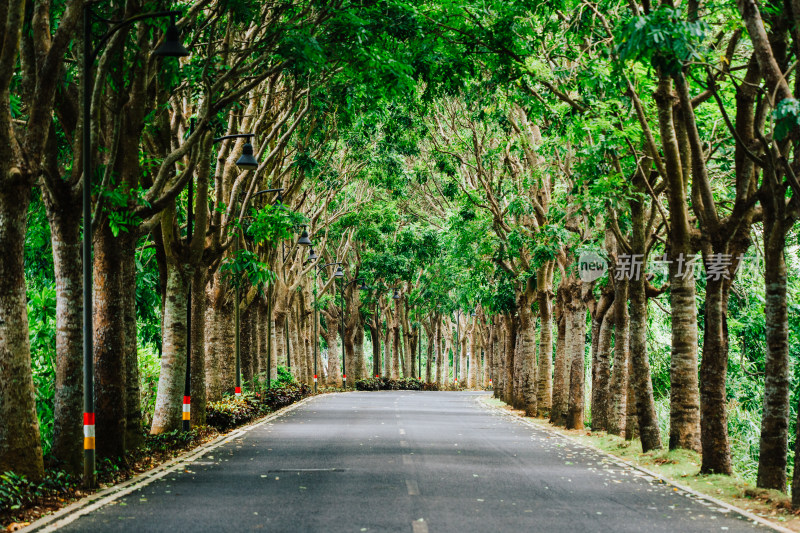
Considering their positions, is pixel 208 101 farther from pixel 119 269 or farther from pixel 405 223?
pixel 405 223

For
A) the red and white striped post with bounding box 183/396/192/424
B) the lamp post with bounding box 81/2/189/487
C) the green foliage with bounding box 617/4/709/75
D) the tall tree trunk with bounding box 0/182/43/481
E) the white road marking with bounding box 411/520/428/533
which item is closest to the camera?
the white road marking with bounding box 411/520/428/533

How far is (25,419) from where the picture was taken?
1034 cm

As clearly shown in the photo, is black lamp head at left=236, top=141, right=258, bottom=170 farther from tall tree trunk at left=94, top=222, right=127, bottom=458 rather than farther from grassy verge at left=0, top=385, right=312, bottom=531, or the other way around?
grassy verge at left=0, top=385, right=312, bottom=531

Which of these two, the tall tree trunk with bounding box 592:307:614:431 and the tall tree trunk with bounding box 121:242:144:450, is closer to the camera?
the tall tree trunk with bounding box 121:242:144:450

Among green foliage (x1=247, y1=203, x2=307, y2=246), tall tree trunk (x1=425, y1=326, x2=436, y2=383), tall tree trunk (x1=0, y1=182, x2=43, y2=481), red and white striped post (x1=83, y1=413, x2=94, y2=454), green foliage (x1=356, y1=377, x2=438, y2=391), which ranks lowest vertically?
green foliage (x1=356, y1=377, x2=438, y2=391)

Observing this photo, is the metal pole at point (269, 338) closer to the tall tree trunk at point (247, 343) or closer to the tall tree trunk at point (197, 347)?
the tall tree trunk at point (247, 343)

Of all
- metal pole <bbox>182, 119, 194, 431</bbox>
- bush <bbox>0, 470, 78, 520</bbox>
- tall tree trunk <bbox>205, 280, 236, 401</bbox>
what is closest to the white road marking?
bush <bbox>0, 470, 78, 520</bbox>

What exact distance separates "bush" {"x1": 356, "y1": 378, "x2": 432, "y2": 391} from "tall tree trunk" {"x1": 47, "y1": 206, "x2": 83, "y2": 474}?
4500 centimetres

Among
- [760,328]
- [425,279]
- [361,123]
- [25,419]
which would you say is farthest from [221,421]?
[425,279]

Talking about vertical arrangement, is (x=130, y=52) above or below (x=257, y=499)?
above

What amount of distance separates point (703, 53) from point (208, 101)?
777 cm

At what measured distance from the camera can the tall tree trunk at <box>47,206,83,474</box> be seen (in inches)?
452

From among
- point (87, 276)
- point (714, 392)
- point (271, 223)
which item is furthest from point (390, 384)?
point (87, 276)

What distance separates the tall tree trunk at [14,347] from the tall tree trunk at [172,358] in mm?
6800
